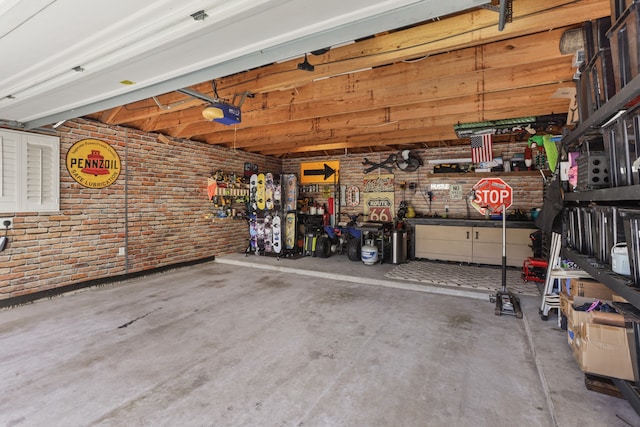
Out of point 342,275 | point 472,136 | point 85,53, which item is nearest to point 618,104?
point 85,53

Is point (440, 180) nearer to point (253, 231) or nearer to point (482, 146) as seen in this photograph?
point (482, 146)

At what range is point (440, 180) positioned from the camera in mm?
7676

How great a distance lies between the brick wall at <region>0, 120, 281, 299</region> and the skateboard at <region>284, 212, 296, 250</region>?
1552 mm

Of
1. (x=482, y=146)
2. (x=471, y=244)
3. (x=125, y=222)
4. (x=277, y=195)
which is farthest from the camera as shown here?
(x=277, y=195)

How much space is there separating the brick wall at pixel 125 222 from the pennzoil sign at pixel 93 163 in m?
0.09

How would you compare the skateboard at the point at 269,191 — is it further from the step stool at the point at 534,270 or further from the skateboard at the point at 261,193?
the step stool at the point at 534,270

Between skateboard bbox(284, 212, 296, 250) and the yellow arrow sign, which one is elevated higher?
the yellow arrow sign

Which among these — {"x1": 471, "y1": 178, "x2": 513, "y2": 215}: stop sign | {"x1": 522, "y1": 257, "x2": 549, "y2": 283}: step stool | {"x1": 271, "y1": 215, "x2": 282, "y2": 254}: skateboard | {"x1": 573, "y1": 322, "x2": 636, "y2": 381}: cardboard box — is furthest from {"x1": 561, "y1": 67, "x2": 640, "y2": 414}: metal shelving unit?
{"x1": 271, "y1": 215, "x2": 282, "y2": 254}: skateboard

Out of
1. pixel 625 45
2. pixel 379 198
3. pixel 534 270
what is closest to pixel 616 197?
pixel 625 45

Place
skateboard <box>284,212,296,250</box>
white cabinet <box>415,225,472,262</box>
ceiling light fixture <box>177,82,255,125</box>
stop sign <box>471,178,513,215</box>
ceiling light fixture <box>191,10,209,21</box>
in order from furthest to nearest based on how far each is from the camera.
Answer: skateboard <box>284,212,296,250</box>
white cabinet <box>415,225,472,262</box>
stop sign <box>471,178,513,215</box>
ceiling light fixture <box>177,82,255,125</box>
ceiling light fixture <box>191,10,209,21</box>

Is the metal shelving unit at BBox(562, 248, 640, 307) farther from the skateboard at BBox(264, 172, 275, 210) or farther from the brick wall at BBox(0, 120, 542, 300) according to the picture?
the skateboard at BBox(264, 172, 275, 210)

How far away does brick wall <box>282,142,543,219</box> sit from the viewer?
6859 mm

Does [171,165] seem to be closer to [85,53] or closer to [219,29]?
[85,53]

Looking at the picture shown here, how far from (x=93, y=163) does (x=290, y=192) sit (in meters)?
4.18
